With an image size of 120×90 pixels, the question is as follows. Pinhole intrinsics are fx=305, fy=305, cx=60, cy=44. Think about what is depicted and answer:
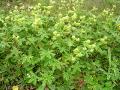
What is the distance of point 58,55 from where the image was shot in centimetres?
380

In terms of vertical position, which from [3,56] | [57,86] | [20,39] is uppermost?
[20,39]

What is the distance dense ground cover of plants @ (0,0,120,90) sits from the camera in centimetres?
361

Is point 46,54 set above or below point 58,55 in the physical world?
above

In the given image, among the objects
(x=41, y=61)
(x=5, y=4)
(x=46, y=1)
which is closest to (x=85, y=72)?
(x=41, y=61)

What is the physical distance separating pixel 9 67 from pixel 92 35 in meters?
1.17

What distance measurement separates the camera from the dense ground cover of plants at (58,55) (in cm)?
361

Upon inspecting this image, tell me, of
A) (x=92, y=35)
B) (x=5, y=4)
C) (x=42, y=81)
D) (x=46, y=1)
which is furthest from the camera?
(x=5, y=4)

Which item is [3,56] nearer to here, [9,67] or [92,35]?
[9,67]

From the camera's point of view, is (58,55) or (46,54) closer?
(46,54)

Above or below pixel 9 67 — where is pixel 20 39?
above

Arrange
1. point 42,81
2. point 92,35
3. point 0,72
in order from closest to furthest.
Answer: point 42,81, point 0,72, point 92,35

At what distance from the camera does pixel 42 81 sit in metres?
3.53

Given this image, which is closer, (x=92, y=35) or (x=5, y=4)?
(x=92, y=35)

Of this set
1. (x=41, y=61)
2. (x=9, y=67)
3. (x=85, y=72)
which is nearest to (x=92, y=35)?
(x=85, y=72)
